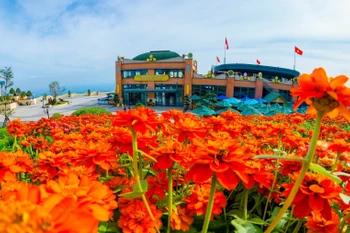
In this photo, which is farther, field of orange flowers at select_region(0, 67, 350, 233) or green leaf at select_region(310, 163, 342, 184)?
green leaf at select_region(310, 163, 342, 184)

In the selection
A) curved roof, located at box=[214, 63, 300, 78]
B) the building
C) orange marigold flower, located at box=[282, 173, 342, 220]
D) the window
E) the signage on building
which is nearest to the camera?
orange marigold flower, located at box=[282, 173, 342, 220]

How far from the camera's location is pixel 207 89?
30125 mm

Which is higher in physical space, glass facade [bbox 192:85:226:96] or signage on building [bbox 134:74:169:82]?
signage on building [bbox 134:74:169:82]

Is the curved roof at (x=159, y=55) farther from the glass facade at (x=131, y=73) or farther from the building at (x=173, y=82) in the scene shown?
the glass facade at (x=131, y=73)

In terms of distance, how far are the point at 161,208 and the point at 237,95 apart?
97.1ft

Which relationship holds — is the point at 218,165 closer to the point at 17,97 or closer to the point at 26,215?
the point at 26,215

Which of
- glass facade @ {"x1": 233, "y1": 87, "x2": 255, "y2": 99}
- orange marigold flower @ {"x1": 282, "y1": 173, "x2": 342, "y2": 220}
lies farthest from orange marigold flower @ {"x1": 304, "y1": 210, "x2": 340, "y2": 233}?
glass facade @ {"x1": 233, "y1": 87, "x2": 255, "y2": 99}

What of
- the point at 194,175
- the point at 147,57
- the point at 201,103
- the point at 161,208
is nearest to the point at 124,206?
the point at 161,208

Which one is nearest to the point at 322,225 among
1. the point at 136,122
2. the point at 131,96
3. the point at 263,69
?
the point at 136,122

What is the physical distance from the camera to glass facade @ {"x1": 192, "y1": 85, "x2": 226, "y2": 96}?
97.2 feet

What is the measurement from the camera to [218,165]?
0.96 m

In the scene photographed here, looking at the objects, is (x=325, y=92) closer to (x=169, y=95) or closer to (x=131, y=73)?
(x=169, y=95)

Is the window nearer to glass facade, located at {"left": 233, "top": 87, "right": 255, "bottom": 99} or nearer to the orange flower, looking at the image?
glass facade, located at {"left": 233, "top": 87, "right": 255, "bottom": 99}

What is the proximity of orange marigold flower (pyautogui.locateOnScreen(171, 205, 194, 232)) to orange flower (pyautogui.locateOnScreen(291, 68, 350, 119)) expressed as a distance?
33.4 inches
